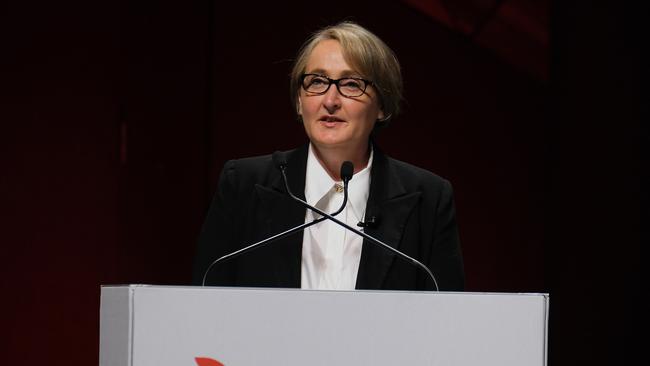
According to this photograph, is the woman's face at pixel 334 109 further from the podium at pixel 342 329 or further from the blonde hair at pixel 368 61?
the podium at pixel 342 329

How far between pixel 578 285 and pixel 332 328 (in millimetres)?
2217

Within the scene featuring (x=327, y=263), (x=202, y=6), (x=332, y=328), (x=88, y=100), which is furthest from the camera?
(x=202, y=6)

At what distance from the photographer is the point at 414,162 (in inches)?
136

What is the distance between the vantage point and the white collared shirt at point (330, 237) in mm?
1684

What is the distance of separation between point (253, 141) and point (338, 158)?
5.51ft

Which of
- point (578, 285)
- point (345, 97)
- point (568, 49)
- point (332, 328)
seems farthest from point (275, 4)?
point (332, 328)

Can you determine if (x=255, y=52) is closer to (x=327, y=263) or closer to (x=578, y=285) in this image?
(x=578, y=285)

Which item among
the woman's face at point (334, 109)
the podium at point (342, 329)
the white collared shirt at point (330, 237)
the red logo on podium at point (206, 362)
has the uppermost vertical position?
the woman's face at point (334, 109)

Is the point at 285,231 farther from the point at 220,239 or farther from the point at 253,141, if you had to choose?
the point at 253,141

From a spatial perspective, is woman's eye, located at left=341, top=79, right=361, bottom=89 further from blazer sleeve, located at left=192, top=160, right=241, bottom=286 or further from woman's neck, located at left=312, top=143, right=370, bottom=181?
blazer sleeve, located at left=192, top=160, right=241, bottom=286

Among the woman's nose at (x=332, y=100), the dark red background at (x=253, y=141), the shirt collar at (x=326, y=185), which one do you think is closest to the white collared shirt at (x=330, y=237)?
the shirt collar at (x=326, y=185)

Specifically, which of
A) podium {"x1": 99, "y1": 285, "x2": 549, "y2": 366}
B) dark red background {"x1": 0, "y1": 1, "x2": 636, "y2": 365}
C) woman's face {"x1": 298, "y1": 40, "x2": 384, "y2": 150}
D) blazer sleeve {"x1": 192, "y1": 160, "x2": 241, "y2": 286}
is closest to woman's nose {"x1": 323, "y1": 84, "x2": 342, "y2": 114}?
woman's face {"x1": 298, "y1": 40, "x2": 384, "y2": 150}

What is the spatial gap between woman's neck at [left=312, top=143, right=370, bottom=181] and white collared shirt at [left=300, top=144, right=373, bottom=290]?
1cm

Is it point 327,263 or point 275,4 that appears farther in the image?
point 275,4
